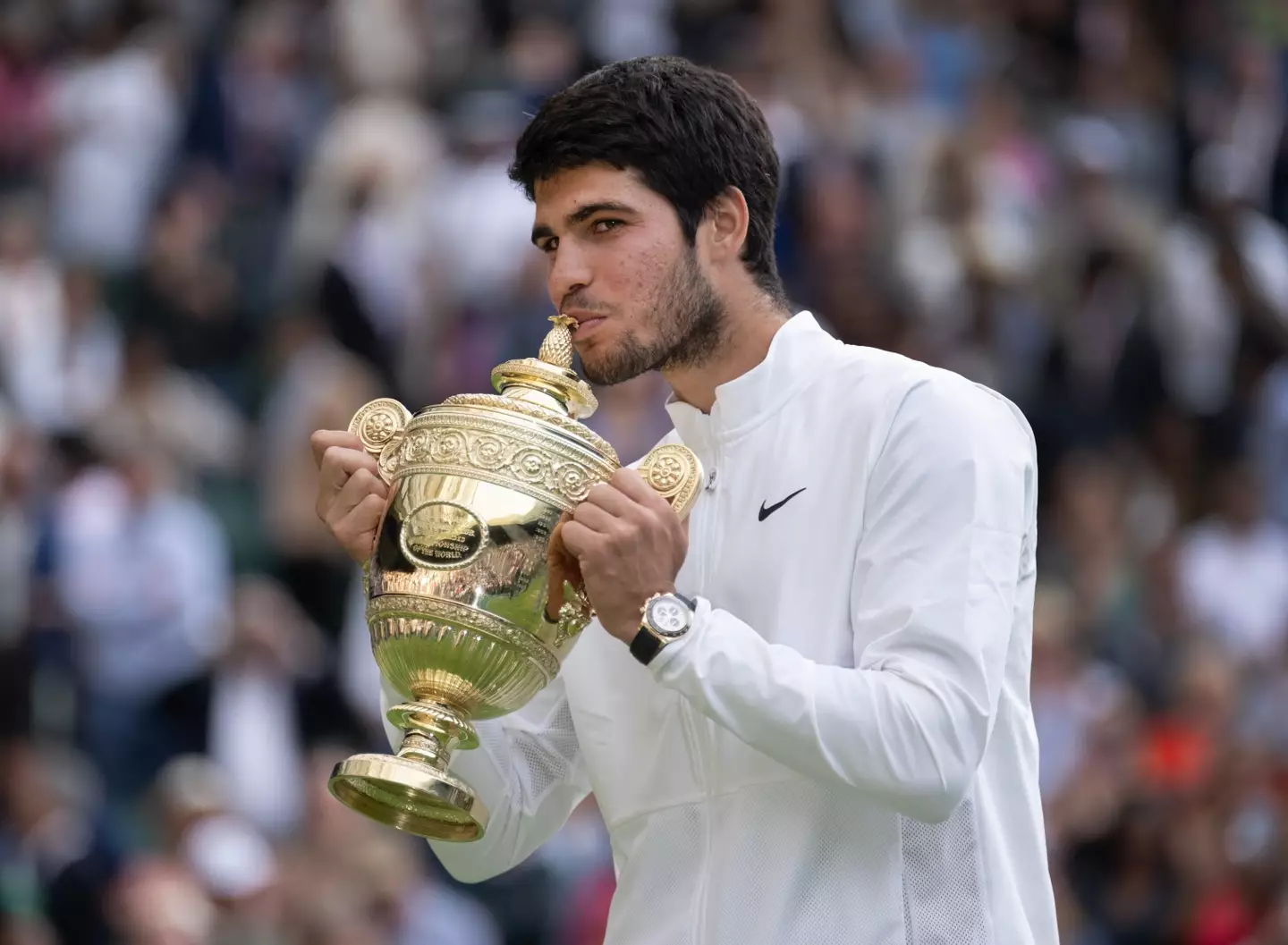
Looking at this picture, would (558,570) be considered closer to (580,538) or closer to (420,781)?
(580,538)

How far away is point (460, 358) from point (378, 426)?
686 centimetres

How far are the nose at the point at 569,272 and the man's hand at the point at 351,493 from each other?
42cm

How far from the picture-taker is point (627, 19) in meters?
13.4

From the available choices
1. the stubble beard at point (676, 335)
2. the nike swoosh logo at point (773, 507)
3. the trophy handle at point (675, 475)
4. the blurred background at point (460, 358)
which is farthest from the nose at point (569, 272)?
the blurred background at point (460, 358)

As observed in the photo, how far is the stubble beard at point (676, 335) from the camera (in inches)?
150

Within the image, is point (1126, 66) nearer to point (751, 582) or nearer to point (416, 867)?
point (416, 867)

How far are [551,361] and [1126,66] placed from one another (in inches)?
438

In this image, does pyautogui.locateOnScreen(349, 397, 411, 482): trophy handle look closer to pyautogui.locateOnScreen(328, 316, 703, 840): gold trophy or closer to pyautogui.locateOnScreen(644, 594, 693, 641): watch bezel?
pyautogui.locateOnScreen(328, 316, 703, 840): gold trophy

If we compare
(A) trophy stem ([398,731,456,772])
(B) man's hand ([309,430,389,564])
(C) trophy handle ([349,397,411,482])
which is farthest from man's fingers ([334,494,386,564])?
(A) trophy stem ([398,731,456,772])

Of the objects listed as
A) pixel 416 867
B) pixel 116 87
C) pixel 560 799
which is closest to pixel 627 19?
pixel 116 87

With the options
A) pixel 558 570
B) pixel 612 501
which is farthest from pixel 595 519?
pixel 558 570

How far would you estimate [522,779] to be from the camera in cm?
412

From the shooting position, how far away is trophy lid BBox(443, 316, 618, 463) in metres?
3.64

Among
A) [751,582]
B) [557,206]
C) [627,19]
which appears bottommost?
[751,582]
